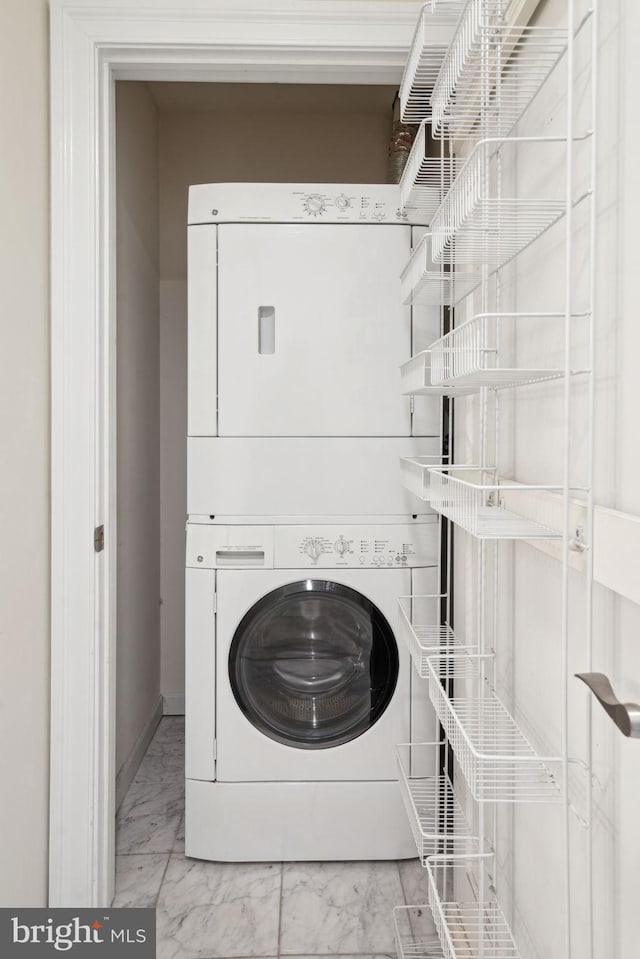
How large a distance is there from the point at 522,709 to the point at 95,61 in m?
1.69

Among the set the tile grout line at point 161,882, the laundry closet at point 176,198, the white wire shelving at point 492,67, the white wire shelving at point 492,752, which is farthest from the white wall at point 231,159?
the white wire shelving at point 492,752

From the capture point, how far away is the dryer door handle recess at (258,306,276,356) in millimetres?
1957

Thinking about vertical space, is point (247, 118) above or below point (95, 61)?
above

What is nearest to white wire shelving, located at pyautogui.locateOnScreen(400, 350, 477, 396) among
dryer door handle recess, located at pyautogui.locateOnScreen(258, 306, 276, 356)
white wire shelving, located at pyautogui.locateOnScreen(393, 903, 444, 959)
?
dryer door handle recess, located at pyautogui.locateOnScreen(258, 306, 276, 356)

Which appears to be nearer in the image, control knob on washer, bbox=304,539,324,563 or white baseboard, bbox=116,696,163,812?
control knob on washer, bbox=304,539,324,563

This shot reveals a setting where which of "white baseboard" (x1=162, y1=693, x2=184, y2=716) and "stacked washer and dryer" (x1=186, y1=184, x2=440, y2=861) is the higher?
"stacked washer and dryer" (x1=186, y1=184, x2=440, y2=861)

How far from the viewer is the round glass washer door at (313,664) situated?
6.49ft

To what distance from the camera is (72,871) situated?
5.57ft

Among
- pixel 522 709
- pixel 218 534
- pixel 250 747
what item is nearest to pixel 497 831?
pixel 522 709

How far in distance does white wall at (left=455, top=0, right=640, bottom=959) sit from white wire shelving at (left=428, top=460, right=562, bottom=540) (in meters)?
0.05

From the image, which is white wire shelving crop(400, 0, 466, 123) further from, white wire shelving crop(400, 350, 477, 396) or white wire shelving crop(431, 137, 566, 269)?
white wire shelving crop(400, 350, 477, 396)

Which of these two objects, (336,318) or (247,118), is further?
(247,118)

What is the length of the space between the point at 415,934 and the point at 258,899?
41 centimetres

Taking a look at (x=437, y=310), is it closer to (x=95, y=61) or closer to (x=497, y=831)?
(x=95, y=61)
